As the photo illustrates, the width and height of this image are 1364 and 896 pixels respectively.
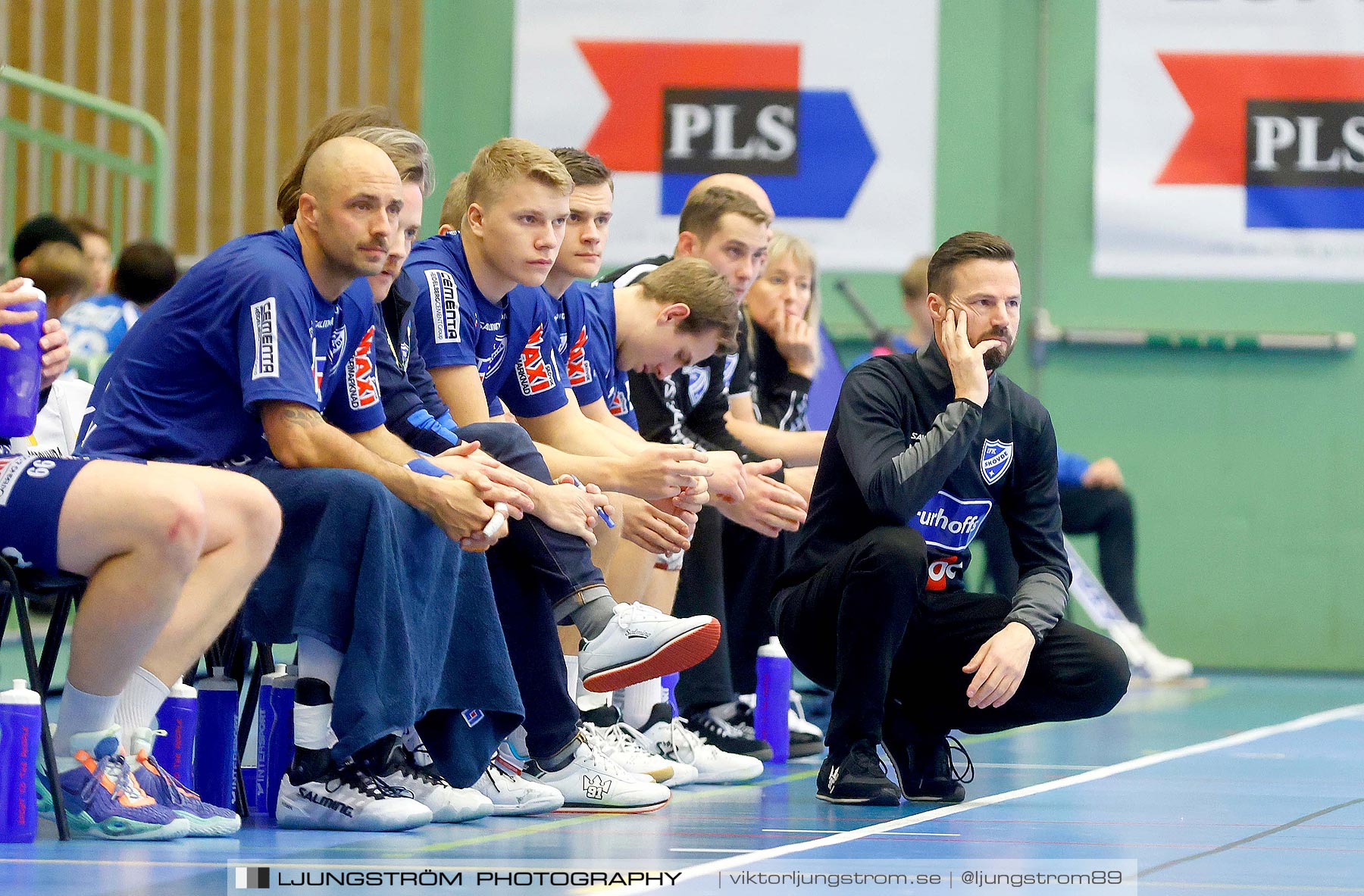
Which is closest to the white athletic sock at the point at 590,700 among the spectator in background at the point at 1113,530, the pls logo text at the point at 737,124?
the spectator in background at the point at 1113,530

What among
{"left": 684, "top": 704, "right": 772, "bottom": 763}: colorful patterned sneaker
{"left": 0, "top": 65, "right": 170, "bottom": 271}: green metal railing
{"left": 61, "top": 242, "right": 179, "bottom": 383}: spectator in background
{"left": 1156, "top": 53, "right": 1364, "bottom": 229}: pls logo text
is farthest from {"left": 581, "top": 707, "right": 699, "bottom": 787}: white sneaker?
{"left": 1156, "top": 53, "right": 1364, "bottom": 229}: pls logo text

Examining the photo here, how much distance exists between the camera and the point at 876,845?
113 inches

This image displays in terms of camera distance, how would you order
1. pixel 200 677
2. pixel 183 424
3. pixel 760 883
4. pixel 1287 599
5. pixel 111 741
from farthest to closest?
pixel 1287 599 < pixel 200 677 < pixel 183 424 < pixel 111 741 < pixel 760 883

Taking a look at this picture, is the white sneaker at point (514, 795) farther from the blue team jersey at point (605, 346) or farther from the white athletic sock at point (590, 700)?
the blue team jersey at point (605, 346)

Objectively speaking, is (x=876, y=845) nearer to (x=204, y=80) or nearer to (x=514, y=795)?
(x=514, y=795)

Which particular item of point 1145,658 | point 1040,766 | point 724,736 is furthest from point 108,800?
point 1145,658

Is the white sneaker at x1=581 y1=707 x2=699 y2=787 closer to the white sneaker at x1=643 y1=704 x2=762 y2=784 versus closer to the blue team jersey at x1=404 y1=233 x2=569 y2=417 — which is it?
the white sneaker at x1=643 y1=704 x2=762 y2=784

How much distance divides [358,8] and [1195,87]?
3699mm

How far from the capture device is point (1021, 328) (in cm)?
776

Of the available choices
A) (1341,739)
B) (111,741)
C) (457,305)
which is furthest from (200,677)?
(1341,739)

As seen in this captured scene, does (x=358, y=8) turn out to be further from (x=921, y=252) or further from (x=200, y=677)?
(x=200, y=677)

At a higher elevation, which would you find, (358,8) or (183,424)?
(358,8)

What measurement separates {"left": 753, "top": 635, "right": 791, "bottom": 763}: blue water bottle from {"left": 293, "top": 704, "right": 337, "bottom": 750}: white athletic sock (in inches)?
62.8

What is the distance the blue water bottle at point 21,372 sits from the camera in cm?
298
